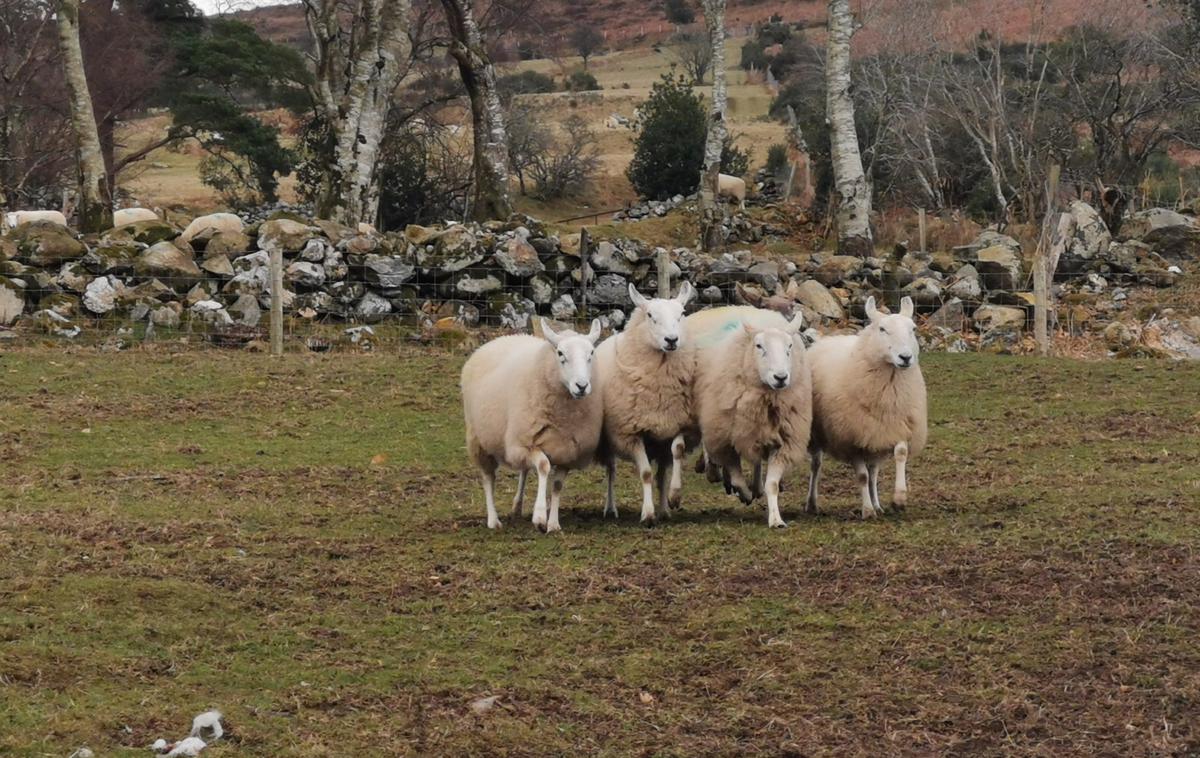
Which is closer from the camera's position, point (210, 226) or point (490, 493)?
point (490, 493)

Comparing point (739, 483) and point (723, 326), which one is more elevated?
point (723, 326)

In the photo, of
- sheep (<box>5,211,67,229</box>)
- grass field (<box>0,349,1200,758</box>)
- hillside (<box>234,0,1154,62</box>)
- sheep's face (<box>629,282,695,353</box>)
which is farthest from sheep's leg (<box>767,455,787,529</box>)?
hillside (<box>234,0,1154,62</box>)

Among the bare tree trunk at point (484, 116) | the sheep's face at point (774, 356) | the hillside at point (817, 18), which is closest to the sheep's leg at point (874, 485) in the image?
the sheep's face at point (774, 356)

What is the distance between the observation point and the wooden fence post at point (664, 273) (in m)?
20.2

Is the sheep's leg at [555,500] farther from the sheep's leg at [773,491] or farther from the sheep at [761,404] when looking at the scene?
the sheep's leg at [773,491]

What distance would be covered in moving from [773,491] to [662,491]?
99 centimetres

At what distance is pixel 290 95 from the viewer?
4334 cm

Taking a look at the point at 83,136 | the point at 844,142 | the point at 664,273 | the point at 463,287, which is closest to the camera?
the point at 664,273

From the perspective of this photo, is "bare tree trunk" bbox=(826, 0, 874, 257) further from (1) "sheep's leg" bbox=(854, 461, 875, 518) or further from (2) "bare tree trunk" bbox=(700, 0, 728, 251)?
(1) "sheep's leg" bbox=(854, 461, 875, 518)

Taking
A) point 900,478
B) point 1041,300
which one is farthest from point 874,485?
point 1041,300

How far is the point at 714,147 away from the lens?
27.2 m

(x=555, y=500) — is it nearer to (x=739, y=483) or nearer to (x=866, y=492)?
(x=739, y=483)

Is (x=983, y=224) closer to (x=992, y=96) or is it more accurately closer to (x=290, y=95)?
(x=992, y=96)

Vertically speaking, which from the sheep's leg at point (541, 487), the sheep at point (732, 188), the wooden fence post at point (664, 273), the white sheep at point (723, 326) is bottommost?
the sheep at point (732, 188)
